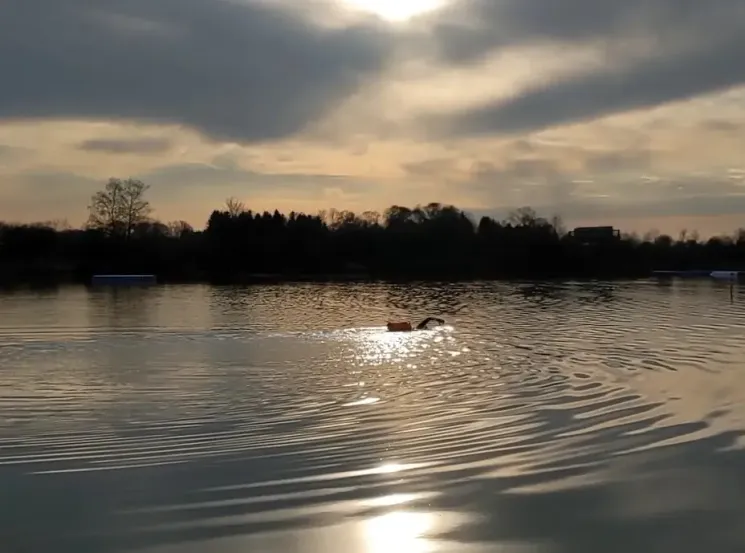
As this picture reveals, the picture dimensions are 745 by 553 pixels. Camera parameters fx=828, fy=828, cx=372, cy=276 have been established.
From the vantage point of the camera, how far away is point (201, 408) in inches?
570

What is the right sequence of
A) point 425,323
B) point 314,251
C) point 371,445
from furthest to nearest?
point 314,251 → point 425,323 → point 371,445

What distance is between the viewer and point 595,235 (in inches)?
5428

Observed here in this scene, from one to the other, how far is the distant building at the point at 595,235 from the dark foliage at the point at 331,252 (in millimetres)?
1035

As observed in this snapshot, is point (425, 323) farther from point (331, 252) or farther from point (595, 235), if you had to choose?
point (595, 235)

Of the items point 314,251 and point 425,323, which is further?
point 314,251

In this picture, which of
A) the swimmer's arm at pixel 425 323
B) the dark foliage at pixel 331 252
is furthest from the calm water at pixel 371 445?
the dark foliage at pixel 331 252

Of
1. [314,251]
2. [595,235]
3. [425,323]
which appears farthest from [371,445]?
[595,235]

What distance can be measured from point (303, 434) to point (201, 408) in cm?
289

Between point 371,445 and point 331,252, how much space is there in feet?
343

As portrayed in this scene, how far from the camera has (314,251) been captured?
114 meters

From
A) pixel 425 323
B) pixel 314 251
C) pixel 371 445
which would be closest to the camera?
pixel 371 445

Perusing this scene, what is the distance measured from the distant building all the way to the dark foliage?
40.7 inches

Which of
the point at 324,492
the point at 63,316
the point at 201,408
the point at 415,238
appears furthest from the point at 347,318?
the point at 415,238

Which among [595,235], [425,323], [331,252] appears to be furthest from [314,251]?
[425,323]
